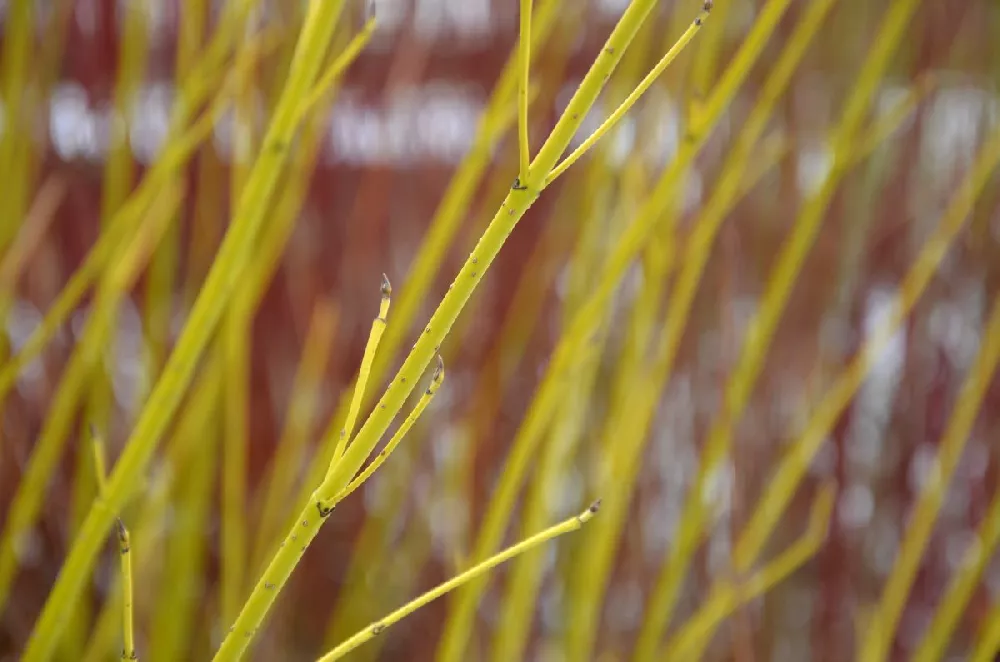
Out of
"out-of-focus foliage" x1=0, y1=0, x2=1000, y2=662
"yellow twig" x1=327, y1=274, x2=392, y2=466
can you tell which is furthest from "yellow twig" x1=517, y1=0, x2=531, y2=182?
"out-of-focus foliage" x1=0, y1=0, x2=1000, y2=662

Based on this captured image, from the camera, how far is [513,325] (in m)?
0.44

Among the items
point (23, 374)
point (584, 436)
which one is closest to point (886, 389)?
point (584, 436)

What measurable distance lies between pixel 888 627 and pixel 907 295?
13 centimetres

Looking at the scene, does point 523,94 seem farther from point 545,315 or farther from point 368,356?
point 545,315

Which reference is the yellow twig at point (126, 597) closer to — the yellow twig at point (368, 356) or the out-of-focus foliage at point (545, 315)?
the yellow twig at point (368, 356)

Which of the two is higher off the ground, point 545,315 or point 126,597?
point 126,597

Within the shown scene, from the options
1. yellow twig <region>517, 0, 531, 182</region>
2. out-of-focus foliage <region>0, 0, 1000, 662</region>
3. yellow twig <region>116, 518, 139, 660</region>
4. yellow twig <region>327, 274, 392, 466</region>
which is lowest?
out-of-focus foliage <region>0, 0, 1000, 662</region>

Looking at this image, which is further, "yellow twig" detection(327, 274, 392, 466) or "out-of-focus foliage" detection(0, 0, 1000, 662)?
"out-of-focus foliage" detection(0, 0, 1000, 662)

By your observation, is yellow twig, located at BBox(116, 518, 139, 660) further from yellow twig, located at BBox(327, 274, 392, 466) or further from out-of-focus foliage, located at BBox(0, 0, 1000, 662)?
out-of-focus foliage, located at BBox(0, 0, 1000, 662)

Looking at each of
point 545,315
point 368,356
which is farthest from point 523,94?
point 545,315

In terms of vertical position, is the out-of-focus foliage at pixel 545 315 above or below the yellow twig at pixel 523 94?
below

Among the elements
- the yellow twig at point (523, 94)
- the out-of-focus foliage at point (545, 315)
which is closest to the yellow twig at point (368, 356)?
the yellow twig at point (523, 94)

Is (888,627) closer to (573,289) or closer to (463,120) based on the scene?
(573,289)

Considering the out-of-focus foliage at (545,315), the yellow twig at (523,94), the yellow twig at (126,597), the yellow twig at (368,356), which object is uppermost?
the yellow twig at (523,94)
